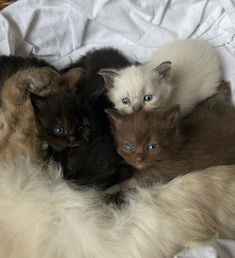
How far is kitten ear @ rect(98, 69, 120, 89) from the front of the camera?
56.0 inches

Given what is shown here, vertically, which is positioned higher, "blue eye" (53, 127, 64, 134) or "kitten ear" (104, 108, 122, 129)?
"kitten ear" (104, 108, 122, 129)

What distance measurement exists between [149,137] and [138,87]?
7.7 inches

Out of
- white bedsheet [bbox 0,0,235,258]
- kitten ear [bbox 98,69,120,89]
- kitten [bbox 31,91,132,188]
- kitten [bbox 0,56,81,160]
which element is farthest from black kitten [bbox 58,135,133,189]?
white bedsheet [bbox 0,0,235,258]

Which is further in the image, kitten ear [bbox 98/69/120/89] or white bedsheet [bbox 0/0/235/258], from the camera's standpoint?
white bedsheet [bbox 0/0/235/258]

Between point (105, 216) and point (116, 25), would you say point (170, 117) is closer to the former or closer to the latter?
point (105, 216)

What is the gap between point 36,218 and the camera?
110 centimetres

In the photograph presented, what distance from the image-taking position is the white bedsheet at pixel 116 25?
1.65m

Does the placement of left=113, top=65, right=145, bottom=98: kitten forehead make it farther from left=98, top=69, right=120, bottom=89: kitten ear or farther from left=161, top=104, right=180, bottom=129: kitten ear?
left=161, top=104, right=180, bottom=129: kitten ear

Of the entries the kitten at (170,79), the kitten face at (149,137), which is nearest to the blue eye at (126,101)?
Result: the kitten at (170,79)

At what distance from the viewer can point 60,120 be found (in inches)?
50.3

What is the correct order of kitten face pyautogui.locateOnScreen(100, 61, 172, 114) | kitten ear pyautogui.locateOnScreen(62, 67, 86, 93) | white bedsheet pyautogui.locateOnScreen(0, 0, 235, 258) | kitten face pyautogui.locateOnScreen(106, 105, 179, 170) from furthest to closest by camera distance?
white bedsheet pyautogui.locateOnScreen(0, 0, 235, 258)
kitten ear pyautogui.locateOnScreen(62, 67, 86, 93)
kitten face pyautogui.locateOnScreen(100, 61, 172, 114)
kitten face pyautogui.locateOnScreen(106, 105, 179, 170)

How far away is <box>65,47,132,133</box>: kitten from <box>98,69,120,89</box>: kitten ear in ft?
0.10

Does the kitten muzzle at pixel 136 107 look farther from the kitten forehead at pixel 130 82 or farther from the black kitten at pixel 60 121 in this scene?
the black kitten at pixel 60 121

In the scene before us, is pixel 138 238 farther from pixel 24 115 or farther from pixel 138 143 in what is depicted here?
pixel 24 115
